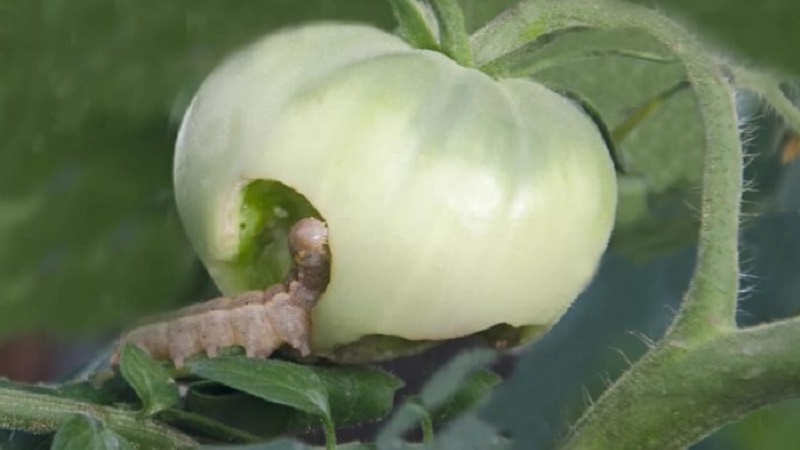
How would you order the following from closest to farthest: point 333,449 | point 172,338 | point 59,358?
point 333,449 → point 172,338 → point 59,358

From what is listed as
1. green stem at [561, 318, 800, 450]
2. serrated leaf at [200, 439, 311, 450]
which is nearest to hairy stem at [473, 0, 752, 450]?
green stem at [561, 318, 800, 450]

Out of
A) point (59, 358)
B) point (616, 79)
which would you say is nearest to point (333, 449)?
point (616, 79)

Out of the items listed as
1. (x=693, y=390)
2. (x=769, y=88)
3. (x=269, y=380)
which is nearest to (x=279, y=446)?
(x=269, y=380)

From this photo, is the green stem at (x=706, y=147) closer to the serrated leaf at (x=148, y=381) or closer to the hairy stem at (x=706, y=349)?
the hairy stem at (x=706, y=349)

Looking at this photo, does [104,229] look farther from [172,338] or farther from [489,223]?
[489,223]

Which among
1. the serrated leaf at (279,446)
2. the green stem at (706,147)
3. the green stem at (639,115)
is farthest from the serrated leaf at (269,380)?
the green stem at (639,115)
